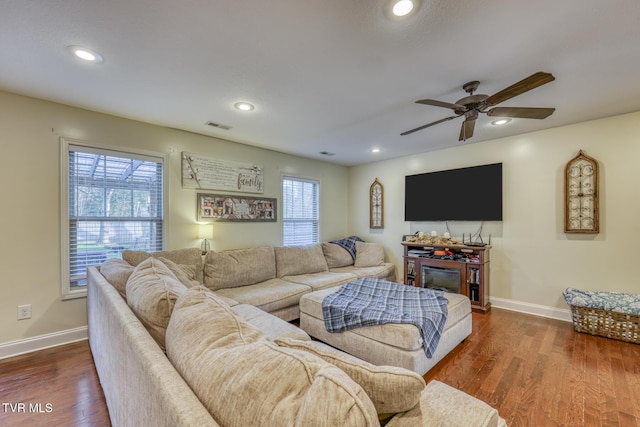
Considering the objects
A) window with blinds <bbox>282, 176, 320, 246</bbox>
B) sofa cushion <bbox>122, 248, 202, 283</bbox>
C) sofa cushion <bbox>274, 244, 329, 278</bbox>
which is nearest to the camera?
sofa cushion <bbox>122, 248, 202, 283</bbox>

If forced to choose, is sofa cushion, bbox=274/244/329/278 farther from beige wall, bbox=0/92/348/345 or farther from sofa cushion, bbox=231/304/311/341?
beige wall, bbox=0/92/348/345

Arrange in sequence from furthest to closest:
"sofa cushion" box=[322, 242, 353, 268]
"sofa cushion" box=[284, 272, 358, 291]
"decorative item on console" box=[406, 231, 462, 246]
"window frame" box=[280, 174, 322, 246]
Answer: "window frame" box=[280, 174, 322, 246], "sofa cushion" box=[322, 242, 353, 268], "decorative item on console" box=[406, 231, 462, 246], "sofa cushion" box=[284, 272, 358, 291]

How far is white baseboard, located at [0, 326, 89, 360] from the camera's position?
8.12 feet

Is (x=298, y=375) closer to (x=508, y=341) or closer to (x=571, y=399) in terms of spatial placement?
(x=571, y=399)

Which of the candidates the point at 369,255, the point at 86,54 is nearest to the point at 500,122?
the point at 369,255

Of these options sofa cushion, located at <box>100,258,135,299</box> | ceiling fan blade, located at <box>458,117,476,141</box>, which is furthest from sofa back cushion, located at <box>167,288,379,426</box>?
ceiling fan blade, located at <box>458,117,476,141</box>

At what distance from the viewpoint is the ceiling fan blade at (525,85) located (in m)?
1.79

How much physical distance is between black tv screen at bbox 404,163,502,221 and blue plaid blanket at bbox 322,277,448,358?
6.20ft

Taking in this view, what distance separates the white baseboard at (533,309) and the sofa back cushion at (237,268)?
3273 millimetres

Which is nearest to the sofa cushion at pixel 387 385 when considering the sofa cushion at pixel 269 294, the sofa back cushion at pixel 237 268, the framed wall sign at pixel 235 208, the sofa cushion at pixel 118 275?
the sofa cushion at pixel 118 275

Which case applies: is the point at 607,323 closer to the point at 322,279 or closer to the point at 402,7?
the point at 322,279

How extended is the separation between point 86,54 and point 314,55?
5.33 ft

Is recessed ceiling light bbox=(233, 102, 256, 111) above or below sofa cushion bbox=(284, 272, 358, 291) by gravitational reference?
above

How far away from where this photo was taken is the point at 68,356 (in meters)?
2.50
